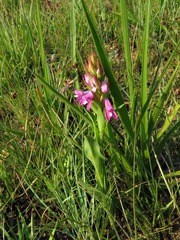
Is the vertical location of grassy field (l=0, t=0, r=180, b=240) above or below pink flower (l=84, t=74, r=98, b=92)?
below

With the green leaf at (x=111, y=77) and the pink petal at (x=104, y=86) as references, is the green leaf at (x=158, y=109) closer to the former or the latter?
the green leaf at (x=111, y=77)

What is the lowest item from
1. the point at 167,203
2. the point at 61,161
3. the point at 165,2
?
the point at 167,203

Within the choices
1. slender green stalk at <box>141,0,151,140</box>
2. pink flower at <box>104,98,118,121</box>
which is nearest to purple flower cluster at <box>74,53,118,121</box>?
pink flower at <box>104,98,118,121</box>

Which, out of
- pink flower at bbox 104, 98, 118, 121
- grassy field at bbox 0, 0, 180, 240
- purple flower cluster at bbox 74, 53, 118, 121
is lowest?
grassy field at bbox 0, 0, 180, 240

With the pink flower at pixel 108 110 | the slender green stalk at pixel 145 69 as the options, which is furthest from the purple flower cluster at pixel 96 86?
the slender green stalk at pixel 145 69

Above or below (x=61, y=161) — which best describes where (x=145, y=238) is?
below

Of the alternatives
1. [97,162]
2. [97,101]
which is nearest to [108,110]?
[97,101]

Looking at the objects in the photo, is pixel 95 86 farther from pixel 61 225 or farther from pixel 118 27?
pixel 118 27

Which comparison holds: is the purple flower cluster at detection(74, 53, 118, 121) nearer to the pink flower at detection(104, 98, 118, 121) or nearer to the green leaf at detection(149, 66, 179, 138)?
the pink flower at detection(104, 98, 118, 121)

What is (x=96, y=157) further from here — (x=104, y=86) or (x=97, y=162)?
(x=104, y=86)

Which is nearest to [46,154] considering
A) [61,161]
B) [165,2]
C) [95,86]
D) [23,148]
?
[61,161]

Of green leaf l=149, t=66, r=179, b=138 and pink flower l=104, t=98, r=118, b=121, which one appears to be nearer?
pink flower l=104, t=98, r=118, b=121
